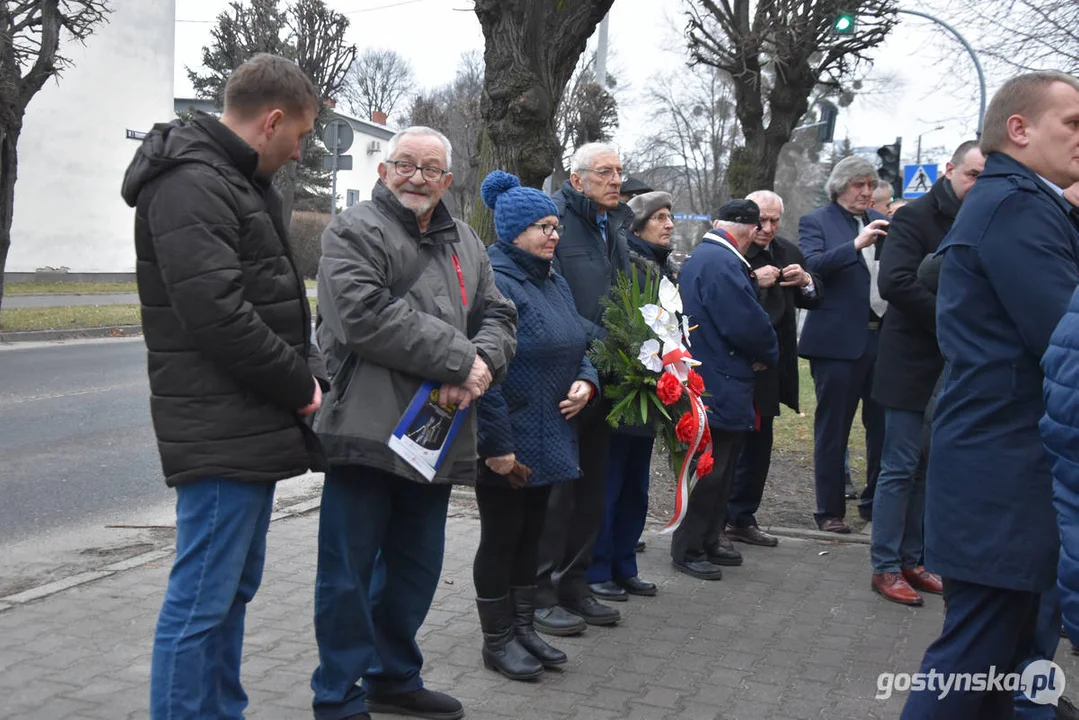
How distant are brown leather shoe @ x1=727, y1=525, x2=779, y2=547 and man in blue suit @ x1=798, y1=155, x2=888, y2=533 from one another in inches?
19.9

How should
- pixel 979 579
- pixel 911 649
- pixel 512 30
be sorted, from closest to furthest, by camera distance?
pixel 979 579 < pixel 911 649 < pixel 512 30

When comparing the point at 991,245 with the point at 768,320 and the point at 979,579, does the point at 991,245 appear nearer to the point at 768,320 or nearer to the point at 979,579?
the point at 979,579

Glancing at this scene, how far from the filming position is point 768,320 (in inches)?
237

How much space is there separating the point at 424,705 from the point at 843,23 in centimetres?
1375

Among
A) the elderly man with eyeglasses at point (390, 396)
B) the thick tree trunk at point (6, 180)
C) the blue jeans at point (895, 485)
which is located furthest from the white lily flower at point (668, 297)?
the thick tree trunk at point (6, 180)

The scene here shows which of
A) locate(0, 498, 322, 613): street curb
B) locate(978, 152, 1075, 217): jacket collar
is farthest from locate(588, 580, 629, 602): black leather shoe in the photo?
locate(978, 152, 1075, 217): jacket collar

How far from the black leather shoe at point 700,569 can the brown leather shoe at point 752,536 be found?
0.73 metres

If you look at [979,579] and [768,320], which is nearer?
[979,579]

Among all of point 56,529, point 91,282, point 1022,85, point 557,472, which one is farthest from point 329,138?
point 91,282

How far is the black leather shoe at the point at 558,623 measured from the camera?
5.09 meters

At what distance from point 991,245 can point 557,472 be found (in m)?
1.97

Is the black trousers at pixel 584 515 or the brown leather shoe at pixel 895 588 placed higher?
the black trousers at pixel 584 515

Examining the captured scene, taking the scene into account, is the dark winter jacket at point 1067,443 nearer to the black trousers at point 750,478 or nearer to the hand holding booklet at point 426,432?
the hand holding booklet at point 426,432

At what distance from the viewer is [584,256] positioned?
5.46 m
